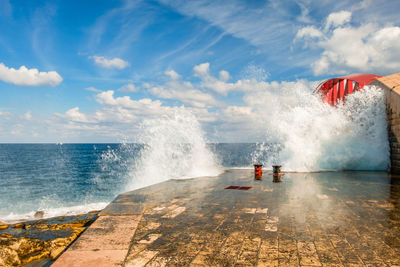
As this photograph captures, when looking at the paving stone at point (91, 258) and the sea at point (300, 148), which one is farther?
the sea at point (300, 148)

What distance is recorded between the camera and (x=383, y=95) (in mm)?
14156

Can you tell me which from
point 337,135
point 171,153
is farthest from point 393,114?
point 171,153

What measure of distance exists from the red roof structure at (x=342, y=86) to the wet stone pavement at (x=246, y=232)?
39.0 feet

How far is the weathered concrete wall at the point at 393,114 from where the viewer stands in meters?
12.9

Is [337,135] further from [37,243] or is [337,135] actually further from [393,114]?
[37,243]

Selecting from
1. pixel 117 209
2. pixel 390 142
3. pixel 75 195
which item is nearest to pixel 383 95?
pixel 390 142

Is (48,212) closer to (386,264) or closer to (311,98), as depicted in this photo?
(386,264)

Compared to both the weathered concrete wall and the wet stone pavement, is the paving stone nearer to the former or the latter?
the wet stone pavement

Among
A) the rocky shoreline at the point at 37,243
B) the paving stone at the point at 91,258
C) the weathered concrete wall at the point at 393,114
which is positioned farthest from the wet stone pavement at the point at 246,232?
the weathered concrete wall at the point at 393,114

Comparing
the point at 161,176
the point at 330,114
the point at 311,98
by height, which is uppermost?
the point at 311,98

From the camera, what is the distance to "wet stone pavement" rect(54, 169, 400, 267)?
134 inches

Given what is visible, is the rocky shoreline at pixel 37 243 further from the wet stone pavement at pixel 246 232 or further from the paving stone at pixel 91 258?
the paving stone at pixel 91 258

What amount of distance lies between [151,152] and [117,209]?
11.2m

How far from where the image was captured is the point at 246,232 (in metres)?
4.38
